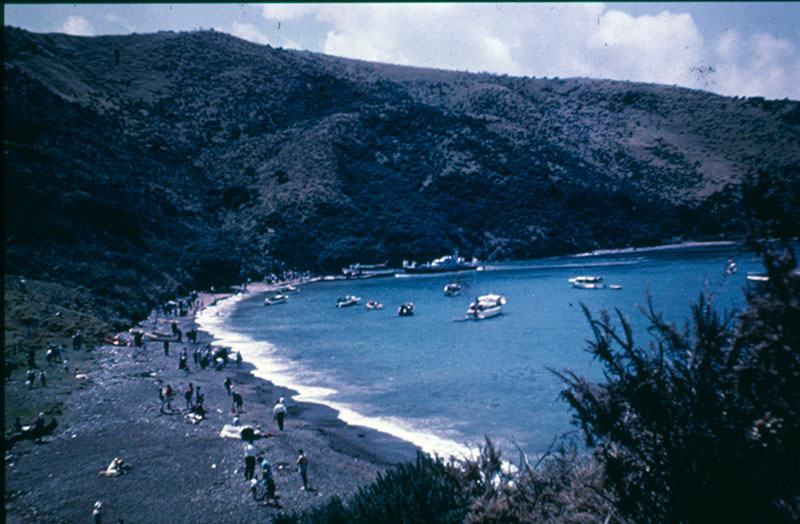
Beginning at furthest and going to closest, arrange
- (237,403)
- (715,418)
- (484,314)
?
(484,314) → (237,403) → (715,418)

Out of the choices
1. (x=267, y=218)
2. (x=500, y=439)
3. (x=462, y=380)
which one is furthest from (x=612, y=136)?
(x=500, y=439)

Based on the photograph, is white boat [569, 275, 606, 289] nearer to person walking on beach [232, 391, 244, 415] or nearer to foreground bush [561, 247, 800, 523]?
person walking on beach [232, 391, 244, 415]

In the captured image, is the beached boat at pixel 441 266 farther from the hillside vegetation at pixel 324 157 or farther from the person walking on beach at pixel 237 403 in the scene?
the person walking on beach at pixel 237 403

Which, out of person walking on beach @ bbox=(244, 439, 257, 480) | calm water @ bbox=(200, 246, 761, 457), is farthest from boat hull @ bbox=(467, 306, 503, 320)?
person walking on beach @ bbox=(244, 439, 257, 480)

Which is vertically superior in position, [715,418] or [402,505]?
[715,418]

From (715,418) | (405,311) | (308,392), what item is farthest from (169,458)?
(405,311)

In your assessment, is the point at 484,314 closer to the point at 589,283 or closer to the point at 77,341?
the point at 589,283
